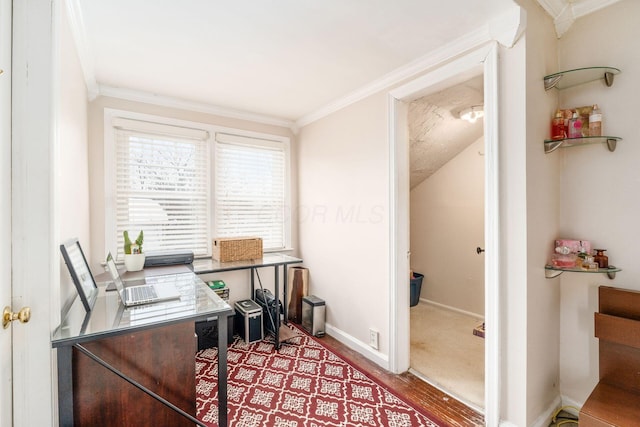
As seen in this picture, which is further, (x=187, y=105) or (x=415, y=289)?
(x=415, y=289)

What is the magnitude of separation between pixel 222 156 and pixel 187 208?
636mm

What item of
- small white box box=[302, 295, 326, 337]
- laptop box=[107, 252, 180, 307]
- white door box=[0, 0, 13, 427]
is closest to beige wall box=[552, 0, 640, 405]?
small white box box=[302, 295, 326, 337]

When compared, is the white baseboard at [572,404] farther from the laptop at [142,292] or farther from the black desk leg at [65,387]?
the black desk leg at [65,387]

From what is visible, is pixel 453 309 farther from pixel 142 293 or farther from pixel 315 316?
pixel 142 293

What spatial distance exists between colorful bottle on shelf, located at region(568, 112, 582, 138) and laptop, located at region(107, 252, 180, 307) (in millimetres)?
2390

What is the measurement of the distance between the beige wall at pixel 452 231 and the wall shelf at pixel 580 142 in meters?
1.61

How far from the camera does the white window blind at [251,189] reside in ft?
9.87

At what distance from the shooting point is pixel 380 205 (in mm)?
2387

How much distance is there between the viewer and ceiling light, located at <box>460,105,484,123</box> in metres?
2.62

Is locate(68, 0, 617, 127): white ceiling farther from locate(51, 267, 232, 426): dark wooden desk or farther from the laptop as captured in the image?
locate(51, 267, 232, 426): dark wooden desk

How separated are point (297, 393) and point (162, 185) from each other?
6.95 ft

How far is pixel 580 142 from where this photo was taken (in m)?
1.66

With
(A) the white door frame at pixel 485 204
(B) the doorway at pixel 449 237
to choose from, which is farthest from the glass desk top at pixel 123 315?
(B) the doorway at pixel 449 237

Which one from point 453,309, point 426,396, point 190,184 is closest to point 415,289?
point 453,309
